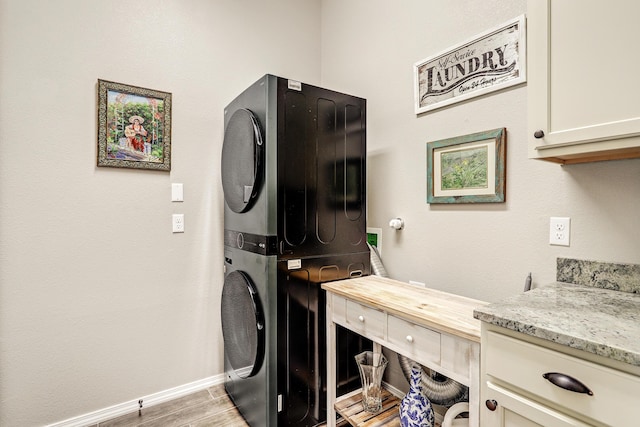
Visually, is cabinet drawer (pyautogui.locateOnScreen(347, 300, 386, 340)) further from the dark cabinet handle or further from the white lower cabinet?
the dark cabinet handle

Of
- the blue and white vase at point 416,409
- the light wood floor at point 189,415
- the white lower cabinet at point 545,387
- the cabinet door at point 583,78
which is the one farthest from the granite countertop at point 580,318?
the light wood floor at point 189,415

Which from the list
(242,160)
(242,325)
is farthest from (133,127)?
(242,325)

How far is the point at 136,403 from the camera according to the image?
199 centimetres

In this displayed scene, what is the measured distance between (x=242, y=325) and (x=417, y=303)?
1000 mm

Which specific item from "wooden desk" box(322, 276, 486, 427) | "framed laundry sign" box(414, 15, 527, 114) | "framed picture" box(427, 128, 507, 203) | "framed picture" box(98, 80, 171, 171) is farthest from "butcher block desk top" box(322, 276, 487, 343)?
"framed picture" box(98, 80, 171, 171)

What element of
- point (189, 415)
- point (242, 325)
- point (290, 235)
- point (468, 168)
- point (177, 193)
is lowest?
point (189, 415)

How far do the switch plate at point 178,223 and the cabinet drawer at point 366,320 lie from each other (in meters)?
1.25

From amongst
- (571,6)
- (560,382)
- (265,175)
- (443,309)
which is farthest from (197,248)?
Result: (571,6)

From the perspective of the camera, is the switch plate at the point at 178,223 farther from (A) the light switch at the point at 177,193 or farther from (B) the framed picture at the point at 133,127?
(B) the framed picture at the point at 133,127

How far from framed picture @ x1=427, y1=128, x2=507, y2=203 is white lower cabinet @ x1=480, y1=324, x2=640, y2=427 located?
2.76ft

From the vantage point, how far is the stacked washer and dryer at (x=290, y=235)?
1.60 metres

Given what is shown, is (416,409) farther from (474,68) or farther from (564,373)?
(474,68)

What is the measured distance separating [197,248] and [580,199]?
2.14 metres

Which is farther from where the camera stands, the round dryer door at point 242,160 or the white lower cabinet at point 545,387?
the round dryer door at point 242,160
